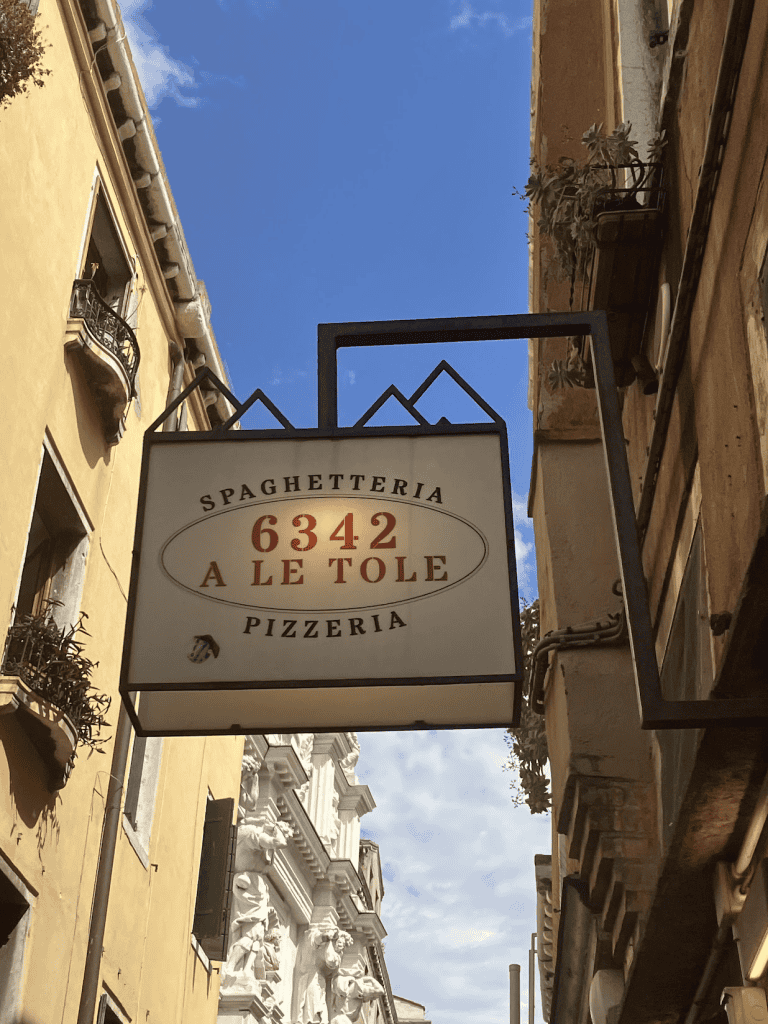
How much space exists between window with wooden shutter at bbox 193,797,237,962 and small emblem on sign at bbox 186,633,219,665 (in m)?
11.1

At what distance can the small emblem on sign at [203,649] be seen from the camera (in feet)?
14.0

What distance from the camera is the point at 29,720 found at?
884 centimetres

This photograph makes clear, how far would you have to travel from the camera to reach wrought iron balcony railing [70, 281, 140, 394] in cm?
1091

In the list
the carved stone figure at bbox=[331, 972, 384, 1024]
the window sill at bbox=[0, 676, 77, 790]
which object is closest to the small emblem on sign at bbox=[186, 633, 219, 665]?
the window sill at bbox=[0, 676, 77, 790]

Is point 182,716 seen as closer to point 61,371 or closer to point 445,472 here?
point 445,472

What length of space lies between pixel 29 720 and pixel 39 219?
4.36 metres

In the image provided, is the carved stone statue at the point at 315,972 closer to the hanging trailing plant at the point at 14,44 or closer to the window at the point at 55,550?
the window at the point at 55,550

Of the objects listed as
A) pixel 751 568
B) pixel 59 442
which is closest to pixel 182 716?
pixel 751 568

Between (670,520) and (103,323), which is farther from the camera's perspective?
(103,323)

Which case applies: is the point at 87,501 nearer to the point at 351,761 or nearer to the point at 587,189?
the point at 587,189

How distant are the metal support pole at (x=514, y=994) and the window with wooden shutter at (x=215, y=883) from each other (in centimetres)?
868

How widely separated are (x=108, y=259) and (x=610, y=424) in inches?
381

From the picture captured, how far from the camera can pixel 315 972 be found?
28.6 metres

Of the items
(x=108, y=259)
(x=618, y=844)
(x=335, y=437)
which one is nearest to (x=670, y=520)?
(x=618, y=844)
